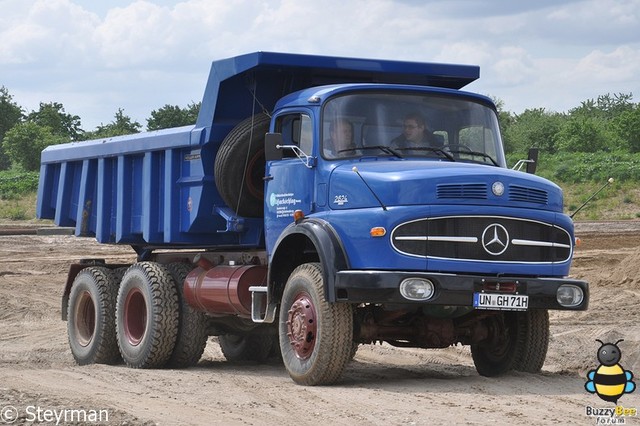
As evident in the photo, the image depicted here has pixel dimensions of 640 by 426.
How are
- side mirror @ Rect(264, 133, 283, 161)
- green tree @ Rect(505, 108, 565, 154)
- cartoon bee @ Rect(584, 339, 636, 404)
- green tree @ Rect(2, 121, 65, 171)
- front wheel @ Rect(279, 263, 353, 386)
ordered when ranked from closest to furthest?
cartoon bee @ Rect(584, 339, 636, 404)
front wheel @ Rect(279, 263, 353, 386)
side mirror @ Rect(264, 133, 283, 161)
green tree @ Rect(505, 108, 565, 154)
green tree @ Rect(2, 121, 65, 171)

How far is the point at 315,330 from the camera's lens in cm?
1096

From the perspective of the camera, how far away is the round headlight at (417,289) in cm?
1034

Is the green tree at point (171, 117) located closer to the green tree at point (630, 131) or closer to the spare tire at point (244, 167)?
the green tree at point (630, 131)

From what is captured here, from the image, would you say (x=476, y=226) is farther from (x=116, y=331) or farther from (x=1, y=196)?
(x=1, y=196)

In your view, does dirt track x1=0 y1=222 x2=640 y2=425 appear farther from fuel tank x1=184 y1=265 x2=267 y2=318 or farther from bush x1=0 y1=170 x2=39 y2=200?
bush x1=0 y1=170 x2=39 y2=200

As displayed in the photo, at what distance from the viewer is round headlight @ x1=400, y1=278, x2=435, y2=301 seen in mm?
10344

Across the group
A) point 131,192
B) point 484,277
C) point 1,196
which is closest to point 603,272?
point 131,192

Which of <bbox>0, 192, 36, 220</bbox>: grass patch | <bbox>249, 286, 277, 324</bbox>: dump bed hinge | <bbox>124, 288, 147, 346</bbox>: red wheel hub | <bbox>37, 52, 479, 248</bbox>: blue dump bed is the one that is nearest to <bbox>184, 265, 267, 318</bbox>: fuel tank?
<bbox>249, 286, 277, 324</bbox>: dump bed hinge

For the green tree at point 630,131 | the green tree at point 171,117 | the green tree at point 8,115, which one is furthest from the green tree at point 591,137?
the green tree at point 8,115

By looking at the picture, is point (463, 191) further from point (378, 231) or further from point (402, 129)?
point (402, 129)

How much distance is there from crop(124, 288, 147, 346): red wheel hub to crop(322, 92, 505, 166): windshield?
387 centimetres

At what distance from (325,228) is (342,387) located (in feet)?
4.55

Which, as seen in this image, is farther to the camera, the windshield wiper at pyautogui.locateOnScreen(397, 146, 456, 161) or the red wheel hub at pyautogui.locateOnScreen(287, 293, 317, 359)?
the windshield wiper at pyautogui.locateOnScreen(397, 146, 456, 161)

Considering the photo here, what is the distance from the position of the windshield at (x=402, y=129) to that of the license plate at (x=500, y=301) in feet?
5.13
